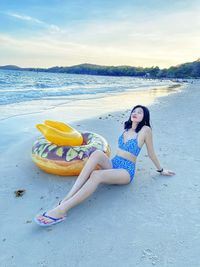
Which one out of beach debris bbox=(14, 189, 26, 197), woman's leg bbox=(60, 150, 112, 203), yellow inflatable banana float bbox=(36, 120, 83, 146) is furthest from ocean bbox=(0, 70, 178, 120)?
woman's leg bbox=(60, 150, 112, 203)

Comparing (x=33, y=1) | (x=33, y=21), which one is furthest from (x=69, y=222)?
(x=33, y=21)

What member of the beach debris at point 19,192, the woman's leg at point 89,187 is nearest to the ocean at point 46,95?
the beach debris at point 19,192

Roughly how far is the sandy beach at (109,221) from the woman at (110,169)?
13cm

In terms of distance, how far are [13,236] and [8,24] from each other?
18126 millimetres

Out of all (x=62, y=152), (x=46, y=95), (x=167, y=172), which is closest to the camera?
(x=62, y=152)

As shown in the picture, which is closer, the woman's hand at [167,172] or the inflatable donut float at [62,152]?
the inflatable donut float at [62,152]

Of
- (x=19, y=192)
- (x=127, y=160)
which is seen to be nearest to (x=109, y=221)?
(x=127, y=160)

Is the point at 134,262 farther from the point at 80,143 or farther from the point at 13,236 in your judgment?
the point at 80,143

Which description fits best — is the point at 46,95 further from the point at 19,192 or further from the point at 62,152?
the point at 19,192

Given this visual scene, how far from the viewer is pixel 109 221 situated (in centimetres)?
281

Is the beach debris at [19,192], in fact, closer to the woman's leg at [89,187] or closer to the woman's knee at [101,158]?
the woman's leg at [89,187]

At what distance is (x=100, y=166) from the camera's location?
333cm

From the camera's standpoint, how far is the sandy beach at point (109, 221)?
7.50 feet

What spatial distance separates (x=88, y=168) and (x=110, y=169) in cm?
31
